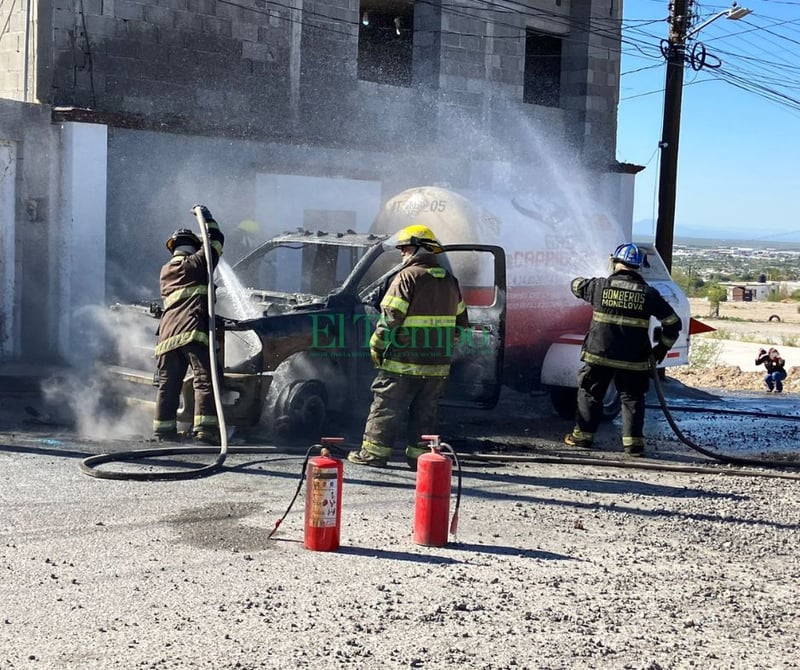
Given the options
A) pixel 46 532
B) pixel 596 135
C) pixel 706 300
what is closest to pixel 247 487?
pixel 46 532

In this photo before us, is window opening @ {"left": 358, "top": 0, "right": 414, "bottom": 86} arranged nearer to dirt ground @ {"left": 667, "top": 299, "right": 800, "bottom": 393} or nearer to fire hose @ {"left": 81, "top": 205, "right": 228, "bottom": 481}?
dirt ground @ {"left": 667, "top": 299, "right": 800, "bottom": 393}

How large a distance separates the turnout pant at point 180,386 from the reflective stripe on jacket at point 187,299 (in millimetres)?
83

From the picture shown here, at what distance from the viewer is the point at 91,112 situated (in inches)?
533

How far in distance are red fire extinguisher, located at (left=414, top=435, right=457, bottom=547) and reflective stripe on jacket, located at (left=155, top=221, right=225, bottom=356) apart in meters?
3.07

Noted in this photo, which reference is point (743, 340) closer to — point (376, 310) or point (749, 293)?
point (376, 310)

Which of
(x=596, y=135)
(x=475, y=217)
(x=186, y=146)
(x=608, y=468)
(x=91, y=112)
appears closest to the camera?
(x=608, y=468)

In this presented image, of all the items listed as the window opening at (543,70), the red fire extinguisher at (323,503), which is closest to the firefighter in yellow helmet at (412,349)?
the red fire extinguisher at (323,503)

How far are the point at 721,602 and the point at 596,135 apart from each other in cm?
1755

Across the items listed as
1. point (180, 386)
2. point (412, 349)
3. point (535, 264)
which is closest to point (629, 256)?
point (535, 264)

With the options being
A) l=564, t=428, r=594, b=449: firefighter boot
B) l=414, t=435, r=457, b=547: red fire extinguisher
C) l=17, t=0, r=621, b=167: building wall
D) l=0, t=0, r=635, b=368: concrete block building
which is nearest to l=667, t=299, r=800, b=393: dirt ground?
l=0, t=0, r=635, b=368: concrete block building

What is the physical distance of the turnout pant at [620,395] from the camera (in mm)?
9750

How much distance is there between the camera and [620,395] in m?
9.91

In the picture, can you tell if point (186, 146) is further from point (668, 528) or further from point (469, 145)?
point (668, 528)

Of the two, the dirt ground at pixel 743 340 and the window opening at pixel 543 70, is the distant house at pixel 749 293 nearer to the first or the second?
the dirt ground at pixel 743 340
